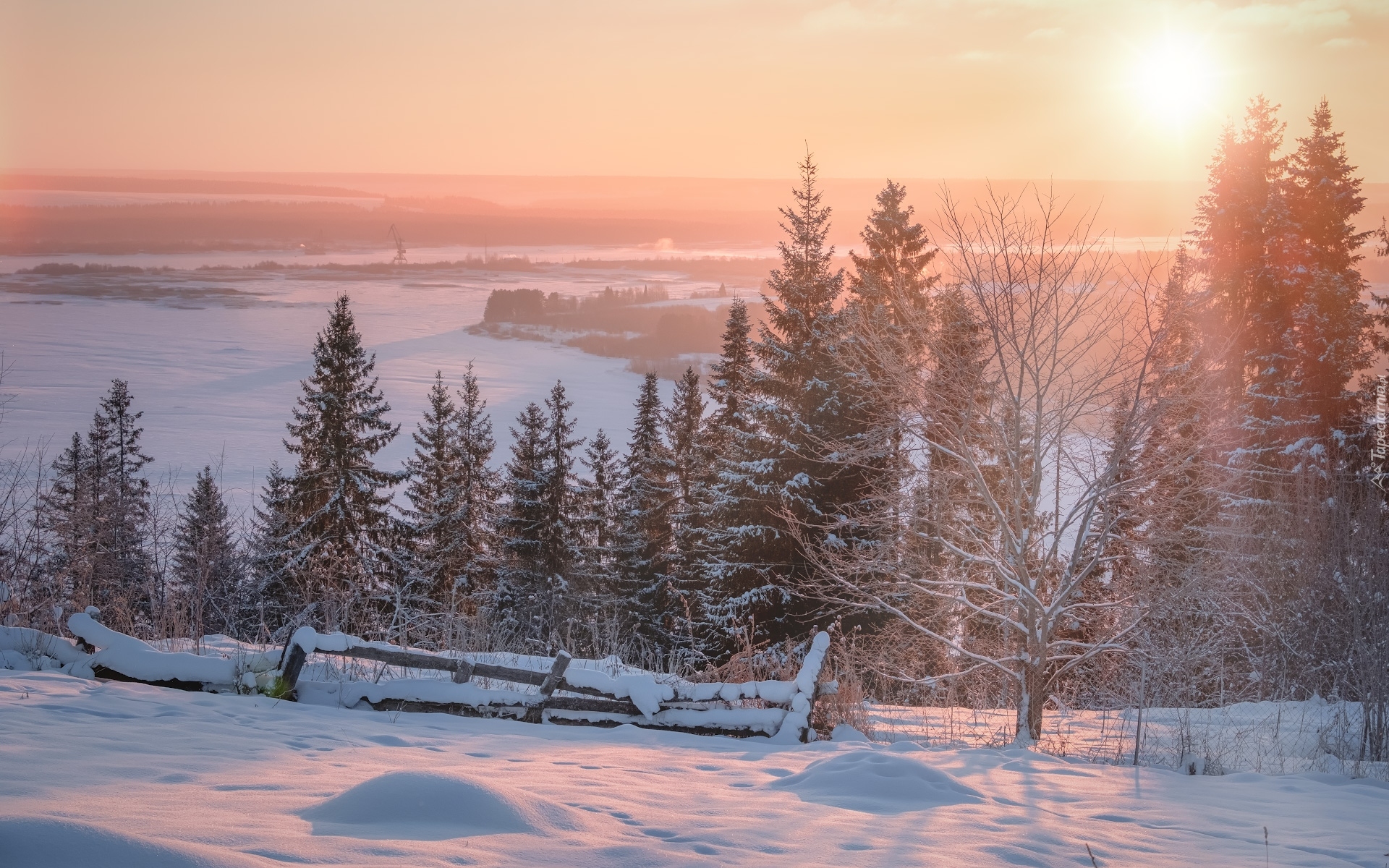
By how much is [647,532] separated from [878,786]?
28.6m

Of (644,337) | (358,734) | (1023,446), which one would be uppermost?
(644,337)

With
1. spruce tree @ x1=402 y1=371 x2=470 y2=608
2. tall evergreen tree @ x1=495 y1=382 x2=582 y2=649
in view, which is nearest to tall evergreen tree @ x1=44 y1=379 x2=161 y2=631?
spruce tree @ x1=402 y1=371 x2=470 y2=608

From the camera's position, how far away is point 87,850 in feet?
10.9

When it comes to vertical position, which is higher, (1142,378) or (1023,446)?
(1142,378)

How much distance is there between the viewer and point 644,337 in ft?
427

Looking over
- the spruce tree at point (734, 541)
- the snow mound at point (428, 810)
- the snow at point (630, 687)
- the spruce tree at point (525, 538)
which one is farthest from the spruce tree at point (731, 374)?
the snow mound at point (428, 810)

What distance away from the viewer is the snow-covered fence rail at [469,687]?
8.08m

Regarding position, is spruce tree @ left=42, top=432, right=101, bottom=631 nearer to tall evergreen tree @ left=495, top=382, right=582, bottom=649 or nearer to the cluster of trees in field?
the cluster of trees in field

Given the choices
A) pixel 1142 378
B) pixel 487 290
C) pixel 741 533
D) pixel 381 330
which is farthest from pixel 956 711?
pixel 487 290

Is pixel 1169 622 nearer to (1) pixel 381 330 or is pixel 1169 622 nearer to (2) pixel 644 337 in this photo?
(2) pixel 644 337

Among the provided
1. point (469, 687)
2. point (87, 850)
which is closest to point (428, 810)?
point (87, 850)

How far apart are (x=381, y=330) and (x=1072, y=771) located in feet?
498

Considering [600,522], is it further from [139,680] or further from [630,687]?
[139,680]

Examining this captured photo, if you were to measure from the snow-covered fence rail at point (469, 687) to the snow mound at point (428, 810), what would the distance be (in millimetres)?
3363
